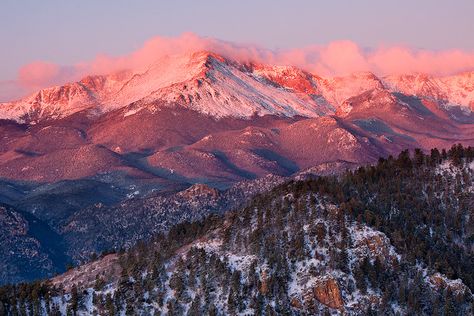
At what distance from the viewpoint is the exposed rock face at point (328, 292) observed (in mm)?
189500

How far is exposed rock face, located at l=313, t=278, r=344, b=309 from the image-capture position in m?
190

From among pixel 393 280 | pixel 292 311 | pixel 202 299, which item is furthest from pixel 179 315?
pixel 393 280

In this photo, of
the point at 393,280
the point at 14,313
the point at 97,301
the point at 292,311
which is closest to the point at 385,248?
the point at 393,280

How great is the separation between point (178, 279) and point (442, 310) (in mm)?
41696

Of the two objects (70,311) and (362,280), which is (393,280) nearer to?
(362,280)

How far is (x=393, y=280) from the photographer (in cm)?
19412

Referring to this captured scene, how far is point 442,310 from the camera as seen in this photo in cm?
18950

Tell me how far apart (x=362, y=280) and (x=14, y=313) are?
5557 centimetres

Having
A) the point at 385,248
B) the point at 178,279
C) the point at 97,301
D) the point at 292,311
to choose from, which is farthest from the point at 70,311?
the point at 385,248

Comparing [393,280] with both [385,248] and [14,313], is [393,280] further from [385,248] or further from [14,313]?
[14,313]

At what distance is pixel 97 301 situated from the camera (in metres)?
198

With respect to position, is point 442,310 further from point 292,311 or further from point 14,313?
point 14,313

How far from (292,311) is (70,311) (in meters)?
35.4

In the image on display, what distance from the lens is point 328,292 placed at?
7480 inches
